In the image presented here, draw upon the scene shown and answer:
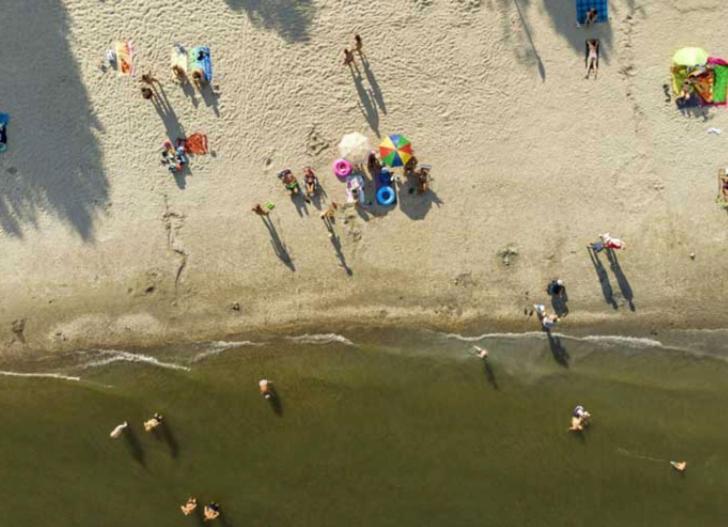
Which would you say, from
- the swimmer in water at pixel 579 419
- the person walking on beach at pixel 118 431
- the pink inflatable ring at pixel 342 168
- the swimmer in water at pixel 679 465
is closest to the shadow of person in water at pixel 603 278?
the swimmer in water at pixel 579 419

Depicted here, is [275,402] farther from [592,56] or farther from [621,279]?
[592,56]

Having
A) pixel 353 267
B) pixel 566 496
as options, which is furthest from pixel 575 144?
pixel 566 496

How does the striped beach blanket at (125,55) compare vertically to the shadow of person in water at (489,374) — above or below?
above

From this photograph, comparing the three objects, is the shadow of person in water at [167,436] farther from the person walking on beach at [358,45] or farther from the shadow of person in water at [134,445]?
the person walking on beach at [358,45]

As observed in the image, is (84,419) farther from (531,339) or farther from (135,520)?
(531,339)

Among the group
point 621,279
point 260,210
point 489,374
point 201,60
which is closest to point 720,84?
point 621,279

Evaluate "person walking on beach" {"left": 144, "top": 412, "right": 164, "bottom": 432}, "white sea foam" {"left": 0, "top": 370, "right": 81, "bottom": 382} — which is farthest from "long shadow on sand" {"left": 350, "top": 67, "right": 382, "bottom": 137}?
"white sea foam" {"left": 0, "top": 370, "right": 81, "bottom": 382}
